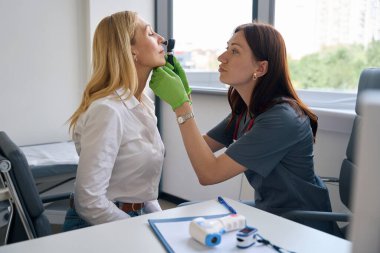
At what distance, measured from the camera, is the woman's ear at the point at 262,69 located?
1429mm

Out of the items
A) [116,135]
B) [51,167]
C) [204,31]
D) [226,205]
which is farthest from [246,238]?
[204,31]

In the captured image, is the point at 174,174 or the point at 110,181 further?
the point at 174,174

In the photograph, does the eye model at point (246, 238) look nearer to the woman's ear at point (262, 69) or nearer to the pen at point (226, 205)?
the pen at point (226, 205)

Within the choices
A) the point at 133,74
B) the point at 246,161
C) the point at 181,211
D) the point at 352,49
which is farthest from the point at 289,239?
the point at 352,49

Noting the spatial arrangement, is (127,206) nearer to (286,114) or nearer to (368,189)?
(286,114)

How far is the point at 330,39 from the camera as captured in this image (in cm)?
207

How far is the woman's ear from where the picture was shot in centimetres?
143

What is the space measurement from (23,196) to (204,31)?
2119 millimetres

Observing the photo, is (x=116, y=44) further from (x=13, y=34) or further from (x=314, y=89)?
(x=13, y=34)

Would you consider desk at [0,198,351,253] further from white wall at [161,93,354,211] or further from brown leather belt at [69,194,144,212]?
white wall at [161,93,354,211]

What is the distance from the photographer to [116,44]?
132cm

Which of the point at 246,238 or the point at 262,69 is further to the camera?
the point at 262,69

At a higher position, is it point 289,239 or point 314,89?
point 314,89

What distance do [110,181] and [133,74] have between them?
1.18 feet
